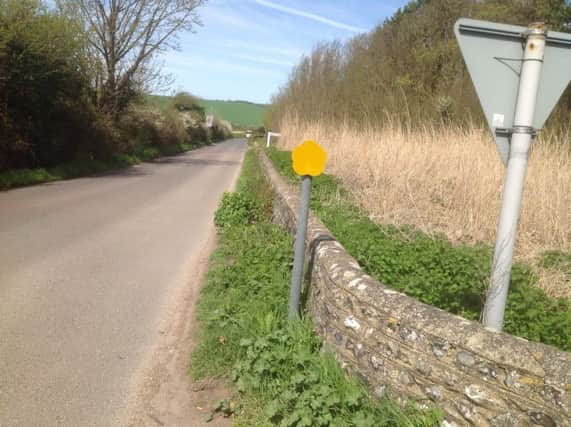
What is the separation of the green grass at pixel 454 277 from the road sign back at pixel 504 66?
134 cm

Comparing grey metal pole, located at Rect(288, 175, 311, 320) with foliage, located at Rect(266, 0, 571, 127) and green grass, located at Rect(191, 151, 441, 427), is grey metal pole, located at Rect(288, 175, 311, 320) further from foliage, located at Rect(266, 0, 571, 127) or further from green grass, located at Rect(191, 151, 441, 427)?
foliage, located at Rect(266, 0, 571, 127)

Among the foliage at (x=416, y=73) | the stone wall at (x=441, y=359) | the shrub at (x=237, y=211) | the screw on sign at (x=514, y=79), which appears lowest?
the shrub at (x=237, y=211)

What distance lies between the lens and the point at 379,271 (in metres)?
3.78

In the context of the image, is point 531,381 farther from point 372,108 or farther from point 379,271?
point 372,108

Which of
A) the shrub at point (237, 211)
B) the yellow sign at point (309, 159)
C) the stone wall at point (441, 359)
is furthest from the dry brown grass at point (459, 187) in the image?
the yellow sign at point (309, 159)

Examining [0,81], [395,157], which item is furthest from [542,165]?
[0,81]

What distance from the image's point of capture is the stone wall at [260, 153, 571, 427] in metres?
1.99

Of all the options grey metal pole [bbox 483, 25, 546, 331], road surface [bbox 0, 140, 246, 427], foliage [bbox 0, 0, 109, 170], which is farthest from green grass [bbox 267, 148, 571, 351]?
foliage [bbox 0, 0, 109, 170]

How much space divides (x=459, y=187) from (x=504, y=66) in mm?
4129

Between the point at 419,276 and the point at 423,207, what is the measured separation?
9.32 ft

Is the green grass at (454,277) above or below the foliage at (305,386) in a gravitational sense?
above

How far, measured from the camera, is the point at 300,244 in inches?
133

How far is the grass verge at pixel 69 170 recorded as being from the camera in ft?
36.6

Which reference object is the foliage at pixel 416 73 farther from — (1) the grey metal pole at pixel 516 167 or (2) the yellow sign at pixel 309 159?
(1) the grey metal pole at pixel 516 167
